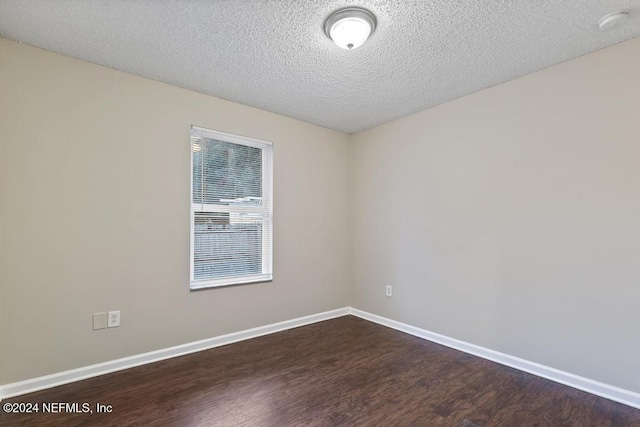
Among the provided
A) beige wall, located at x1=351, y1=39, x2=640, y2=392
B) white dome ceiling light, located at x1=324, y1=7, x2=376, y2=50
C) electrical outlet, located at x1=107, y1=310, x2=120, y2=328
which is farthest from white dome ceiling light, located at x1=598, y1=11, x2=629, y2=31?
electrical outlet, located at x1=107, y1=310, x2=120, y2=328

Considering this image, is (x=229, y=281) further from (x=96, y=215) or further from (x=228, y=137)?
(x=228, y=137)

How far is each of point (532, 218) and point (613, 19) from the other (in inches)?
54.3

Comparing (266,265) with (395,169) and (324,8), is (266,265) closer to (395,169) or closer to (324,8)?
(395,169)

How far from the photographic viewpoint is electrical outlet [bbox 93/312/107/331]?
93.0 inches

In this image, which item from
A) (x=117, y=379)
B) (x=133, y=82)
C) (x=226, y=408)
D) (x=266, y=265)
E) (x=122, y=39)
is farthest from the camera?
(x=266, y=265)

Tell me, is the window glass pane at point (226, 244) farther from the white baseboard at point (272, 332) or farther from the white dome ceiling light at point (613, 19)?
the white dome ceiling light at point (613, 19)

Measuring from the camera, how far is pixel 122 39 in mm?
2090

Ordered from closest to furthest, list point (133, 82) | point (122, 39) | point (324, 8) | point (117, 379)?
1. point (324, 8)
2. point (122, 39)
3. point (117, 379)
4. point (133, 82)

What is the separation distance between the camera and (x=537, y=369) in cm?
240

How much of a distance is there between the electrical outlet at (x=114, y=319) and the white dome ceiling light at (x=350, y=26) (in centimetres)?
267

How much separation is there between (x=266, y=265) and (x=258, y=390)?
1445mm

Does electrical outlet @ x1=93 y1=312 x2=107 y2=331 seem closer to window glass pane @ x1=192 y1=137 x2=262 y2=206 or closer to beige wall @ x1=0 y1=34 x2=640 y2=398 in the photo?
beige wall @ x1=0 y1=34 x2=640 y2=398

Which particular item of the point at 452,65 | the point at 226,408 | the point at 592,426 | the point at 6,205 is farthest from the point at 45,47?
the point at 592,426

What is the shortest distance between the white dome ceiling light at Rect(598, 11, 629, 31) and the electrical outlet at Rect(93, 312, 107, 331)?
404cm
